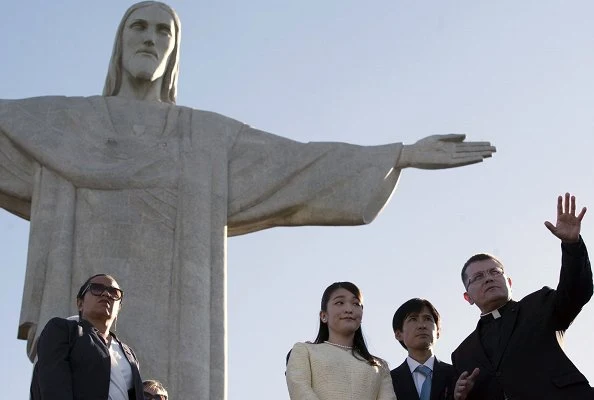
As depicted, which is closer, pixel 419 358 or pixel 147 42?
pixel 419 358

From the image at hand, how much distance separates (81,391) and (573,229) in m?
3.17

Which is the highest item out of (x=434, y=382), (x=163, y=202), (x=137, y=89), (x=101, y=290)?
(x=137, y=89)

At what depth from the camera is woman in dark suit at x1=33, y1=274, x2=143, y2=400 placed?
295 inches

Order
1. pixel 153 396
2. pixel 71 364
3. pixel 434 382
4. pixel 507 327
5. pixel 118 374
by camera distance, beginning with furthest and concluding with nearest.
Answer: pixel 153 396, pixel 434 382, pixel 507 327, pixel 118 374, pixel 71 364

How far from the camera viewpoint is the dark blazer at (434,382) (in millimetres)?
8617

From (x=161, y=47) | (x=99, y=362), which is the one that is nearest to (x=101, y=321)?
(x=99, y=362)

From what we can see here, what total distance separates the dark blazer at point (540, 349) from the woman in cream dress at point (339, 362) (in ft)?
2.15

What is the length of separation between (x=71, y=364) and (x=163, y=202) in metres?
4.85

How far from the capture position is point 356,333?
8.62m

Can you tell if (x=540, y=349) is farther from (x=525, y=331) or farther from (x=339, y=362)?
(x=339, y=362)

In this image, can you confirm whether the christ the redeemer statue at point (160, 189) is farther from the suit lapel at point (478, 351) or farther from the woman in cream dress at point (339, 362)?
the suit lapel at point (478, 351)

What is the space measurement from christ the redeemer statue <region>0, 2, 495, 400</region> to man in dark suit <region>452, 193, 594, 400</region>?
3.57 meters

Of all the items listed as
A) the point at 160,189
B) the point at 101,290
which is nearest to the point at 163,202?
the point at 160,189

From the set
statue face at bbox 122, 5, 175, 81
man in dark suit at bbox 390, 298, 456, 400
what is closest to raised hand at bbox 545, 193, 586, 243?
man in dark suit at bbox 390, 298, 456, 400
